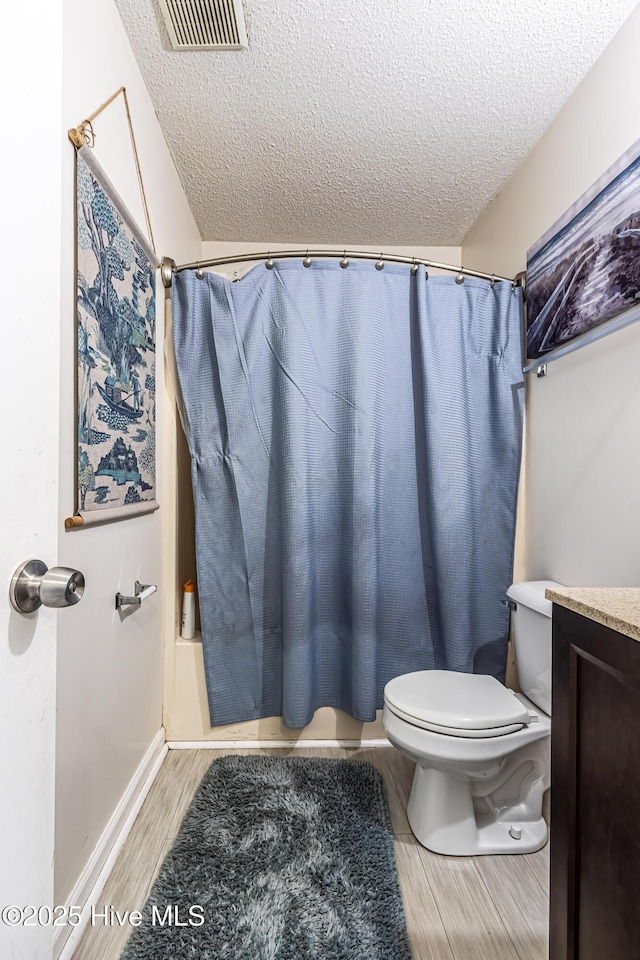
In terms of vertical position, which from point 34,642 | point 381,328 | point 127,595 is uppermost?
point 381,328

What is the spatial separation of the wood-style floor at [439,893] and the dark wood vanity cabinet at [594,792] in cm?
39

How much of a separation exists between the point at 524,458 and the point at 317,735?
138 centimetres

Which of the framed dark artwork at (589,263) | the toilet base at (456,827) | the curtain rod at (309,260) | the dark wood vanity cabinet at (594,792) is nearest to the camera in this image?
the dark wood vanity cabinet at (594,792)

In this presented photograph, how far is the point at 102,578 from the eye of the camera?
1.32 m

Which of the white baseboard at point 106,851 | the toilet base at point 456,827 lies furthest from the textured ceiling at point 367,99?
the white baseboard at point 106,851

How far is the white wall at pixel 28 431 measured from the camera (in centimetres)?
52

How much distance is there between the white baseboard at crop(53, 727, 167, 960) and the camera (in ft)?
3.59

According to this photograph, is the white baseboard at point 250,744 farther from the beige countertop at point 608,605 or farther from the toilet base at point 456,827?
the beige countertop at point 608,605

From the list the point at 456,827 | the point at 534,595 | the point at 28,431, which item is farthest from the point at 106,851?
the point at 534,595

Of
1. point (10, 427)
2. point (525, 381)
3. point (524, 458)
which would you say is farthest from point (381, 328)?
point (10, 427)

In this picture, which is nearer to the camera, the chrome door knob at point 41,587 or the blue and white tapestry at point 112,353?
the chrome door knob at point 41,587

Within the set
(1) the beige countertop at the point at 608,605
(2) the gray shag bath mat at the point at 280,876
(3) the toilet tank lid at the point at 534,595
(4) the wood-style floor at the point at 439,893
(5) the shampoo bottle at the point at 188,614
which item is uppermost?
(1) the beige countertop at the point at 608,605

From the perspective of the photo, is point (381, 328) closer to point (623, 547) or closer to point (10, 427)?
point (623, 547)

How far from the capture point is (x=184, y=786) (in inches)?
67.4
